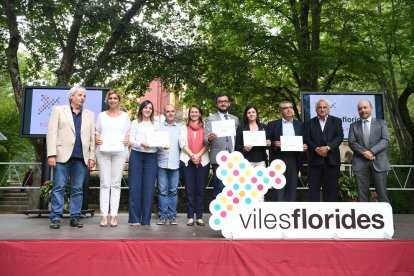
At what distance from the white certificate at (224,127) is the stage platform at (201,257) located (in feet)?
4.89

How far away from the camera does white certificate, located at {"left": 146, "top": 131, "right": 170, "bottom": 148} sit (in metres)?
4.43

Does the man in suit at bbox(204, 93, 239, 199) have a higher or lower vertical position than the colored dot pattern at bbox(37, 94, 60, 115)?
lower

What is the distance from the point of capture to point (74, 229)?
411 centimetres

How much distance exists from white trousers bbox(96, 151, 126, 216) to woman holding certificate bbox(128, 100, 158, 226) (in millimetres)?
152

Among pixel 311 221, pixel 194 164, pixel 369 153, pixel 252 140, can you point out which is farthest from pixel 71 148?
pixel 369 153

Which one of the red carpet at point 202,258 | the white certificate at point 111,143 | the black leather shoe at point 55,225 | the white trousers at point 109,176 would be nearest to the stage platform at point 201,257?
the red carpet at point 202,258

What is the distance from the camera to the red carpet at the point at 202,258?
324 centimetres

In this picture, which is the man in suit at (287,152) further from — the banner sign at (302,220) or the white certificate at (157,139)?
the white certificate at (157,139)

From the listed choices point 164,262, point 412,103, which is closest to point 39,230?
point 164,262

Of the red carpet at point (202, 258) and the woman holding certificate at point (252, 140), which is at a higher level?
the woman holding certificate at point (252, 140)

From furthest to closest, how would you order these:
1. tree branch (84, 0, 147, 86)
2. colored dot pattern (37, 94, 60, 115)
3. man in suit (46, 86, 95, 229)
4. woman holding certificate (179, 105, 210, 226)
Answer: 1. tree branch (84, 0, 147, 86)
2. colored dot pattern (37, 94, 60, 115)
3. woman holding certificate (179, 105, 210, 226)
4. man in suit (46, 86, 95, 229)

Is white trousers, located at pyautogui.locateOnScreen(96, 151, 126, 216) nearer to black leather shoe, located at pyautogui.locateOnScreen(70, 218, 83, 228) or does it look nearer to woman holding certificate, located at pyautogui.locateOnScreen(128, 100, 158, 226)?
woman holding certificate, located at pyautogui.locateOnScreen(128, 100, 158, 226)

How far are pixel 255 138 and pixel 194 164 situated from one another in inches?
32.0

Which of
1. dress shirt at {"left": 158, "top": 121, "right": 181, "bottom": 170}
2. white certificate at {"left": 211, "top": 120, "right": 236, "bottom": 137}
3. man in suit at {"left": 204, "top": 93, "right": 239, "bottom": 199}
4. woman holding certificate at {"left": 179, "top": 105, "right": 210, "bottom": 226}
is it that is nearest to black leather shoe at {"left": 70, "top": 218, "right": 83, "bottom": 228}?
dress shirt at {"left": 158, "top": 121, "right": 181, "bottom": 170}
